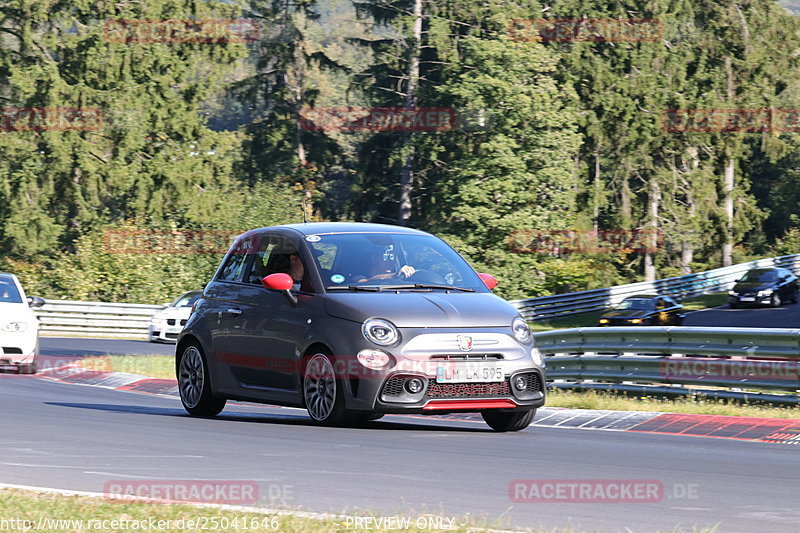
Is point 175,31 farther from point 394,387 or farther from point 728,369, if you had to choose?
point 394,387

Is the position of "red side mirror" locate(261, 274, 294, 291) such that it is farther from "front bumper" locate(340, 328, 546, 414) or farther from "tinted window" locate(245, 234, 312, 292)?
"front bumper" locate(340, 328, 546, 414)

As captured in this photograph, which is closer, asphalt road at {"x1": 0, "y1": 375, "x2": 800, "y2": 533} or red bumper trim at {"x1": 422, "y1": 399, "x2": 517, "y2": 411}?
asphalt road at {"x1": 0, "y1": 375, "x2": 800, "y2": 533}

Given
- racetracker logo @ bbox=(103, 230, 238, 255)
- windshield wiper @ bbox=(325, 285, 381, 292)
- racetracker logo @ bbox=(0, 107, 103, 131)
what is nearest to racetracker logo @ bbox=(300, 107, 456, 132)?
racetracker logo @ bbox=(103, 230, 238, 255)

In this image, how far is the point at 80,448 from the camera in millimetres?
10023

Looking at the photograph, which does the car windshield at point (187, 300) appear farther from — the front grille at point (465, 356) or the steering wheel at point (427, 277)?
the front grille at point (465, 356)

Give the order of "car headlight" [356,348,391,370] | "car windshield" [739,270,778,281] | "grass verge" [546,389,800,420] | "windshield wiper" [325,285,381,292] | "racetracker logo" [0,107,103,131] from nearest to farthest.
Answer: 1. "car headlight" [356,348,391,370]
2. "windshield wiper" [325,285,381,292]
3. "grass verge" [546,389,800,420]
4. "car windshield" [739,270,778,281]
5. "racetracker logo" [0,107,103,131]

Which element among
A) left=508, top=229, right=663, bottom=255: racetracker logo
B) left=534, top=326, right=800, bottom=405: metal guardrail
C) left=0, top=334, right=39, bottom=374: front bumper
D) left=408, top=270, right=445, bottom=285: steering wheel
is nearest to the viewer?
left=408, top=270, right=445, bottom=285: steering wheel

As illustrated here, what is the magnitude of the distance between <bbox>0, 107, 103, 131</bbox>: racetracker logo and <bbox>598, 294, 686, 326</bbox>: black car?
2464cm

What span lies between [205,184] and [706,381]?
4561 cm

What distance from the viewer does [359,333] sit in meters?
10.8

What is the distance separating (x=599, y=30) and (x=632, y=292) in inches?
577

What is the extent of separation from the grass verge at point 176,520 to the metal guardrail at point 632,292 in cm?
4204

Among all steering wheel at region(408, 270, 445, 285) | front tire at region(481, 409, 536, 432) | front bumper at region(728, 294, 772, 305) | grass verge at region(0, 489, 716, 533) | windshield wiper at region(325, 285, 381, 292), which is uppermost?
steering wheel at region(408, 270, 445, 285)

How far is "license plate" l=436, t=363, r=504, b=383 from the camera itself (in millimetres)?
10820
